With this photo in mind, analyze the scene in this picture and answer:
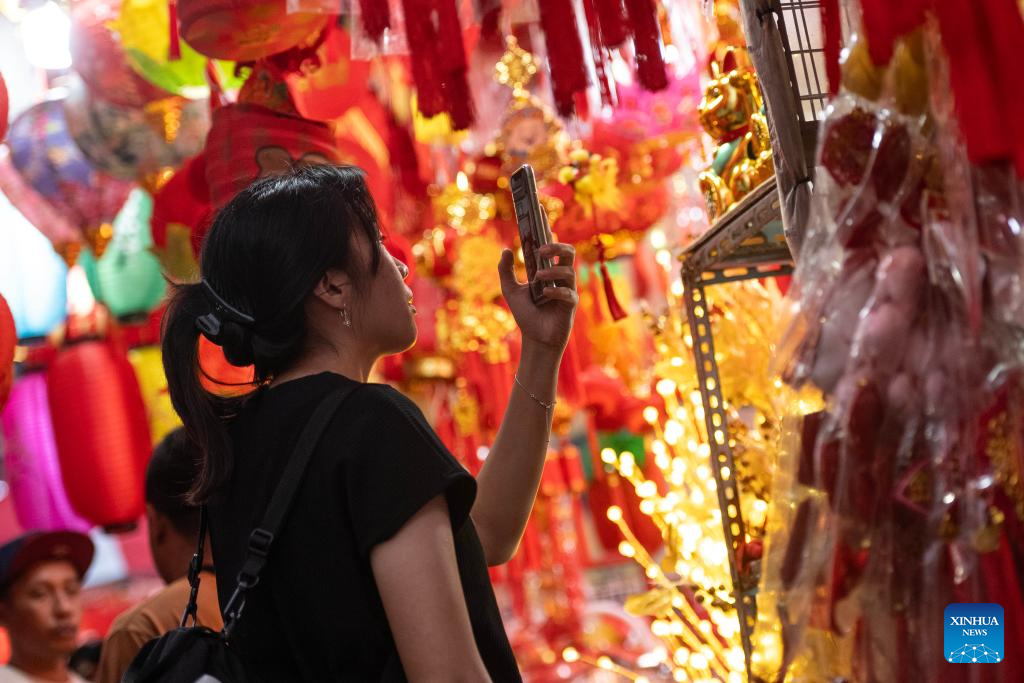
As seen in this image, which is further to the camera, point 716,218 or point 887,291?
point 716,218

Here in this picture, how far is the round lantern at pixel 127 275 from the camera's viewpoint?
9.44 ft

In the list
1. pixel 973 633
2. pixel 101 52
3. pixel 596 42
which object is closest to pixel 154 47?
pixel 101 52

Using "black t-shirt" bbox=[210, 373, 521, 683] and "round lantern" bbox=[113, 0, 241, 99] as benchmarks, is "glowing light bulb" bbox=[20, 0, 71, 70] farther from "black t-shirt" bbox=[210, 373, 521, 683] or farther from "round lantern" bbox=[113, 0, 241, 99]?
"black t-shirt" bbox=[210, 373, 521, 683]

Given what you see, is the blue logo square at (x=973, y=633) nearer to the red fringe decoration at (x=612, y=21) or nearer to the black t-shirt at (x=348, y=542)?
the black t-shirt at (x=348, y=542)

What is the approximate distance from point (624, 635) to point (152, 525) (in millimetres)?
2727

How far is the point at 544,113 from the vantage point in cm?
241

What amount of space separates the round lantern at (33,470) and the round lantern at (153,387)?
0.24 m

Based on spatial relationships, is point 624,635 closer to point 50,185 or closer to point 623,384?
point 623,384

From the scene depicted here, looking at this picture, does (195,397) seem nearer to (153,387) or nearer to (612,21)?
(612,21)

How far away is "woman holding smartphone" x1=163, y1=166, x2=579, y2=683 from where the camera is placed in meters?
0.85

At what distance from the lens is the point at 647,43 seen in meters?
1.49

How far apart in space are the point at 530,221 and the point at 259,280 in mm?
274

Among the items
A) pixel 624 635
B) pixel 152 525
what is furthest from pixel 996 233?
pixel 624 635

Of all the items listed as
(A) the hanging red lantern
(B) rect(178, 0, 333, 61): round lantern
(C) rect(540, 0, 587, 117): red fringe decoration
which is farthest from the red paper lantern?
(C) rect(540, 0, 587, 117): red fringe decoration
